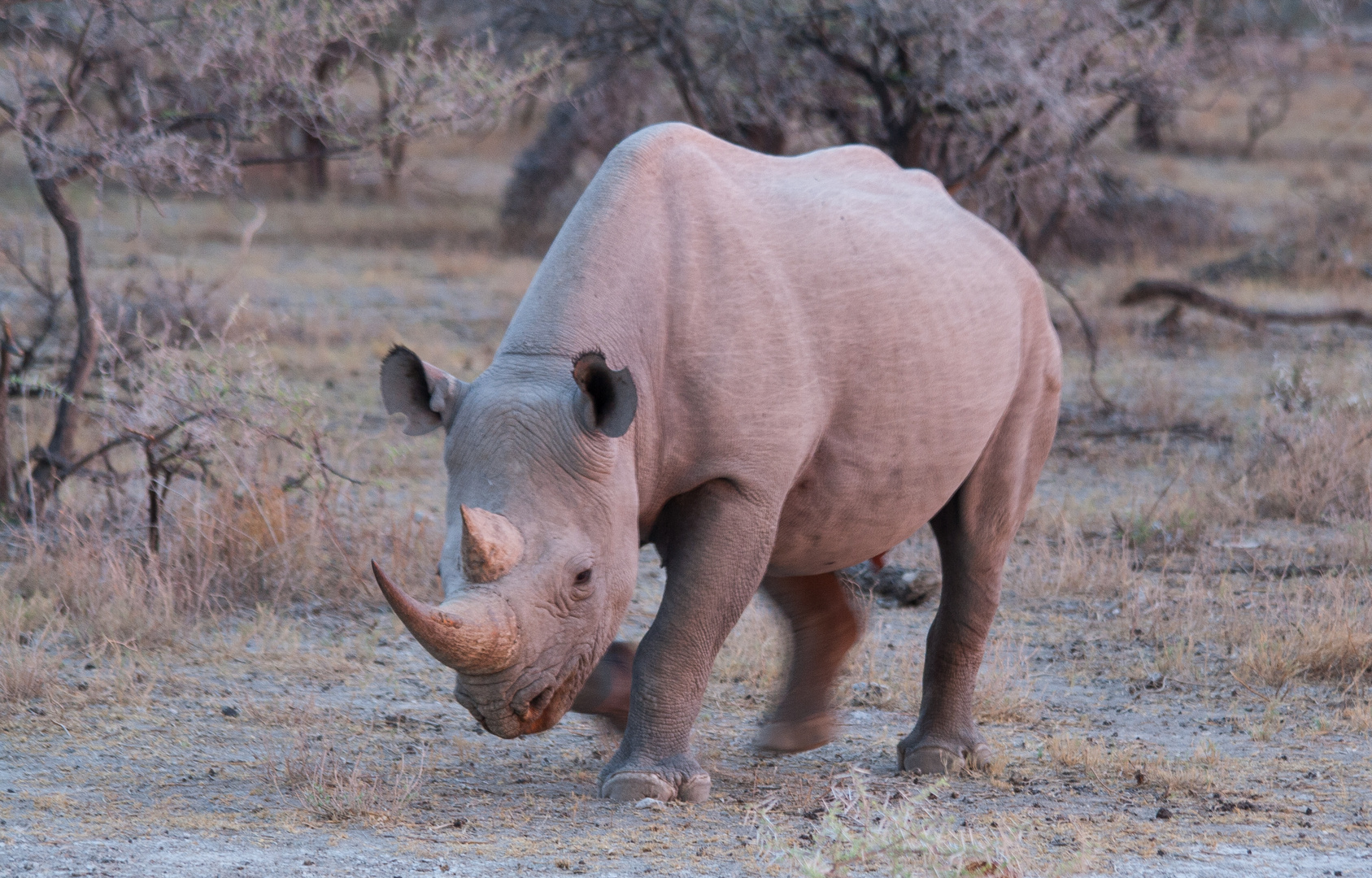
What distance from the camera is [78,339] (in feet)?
25.0

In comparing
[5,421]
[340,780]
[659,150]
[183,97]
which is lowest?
[340,780]

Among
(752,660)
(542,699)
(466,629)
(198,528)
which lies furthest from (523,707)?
(198,528)

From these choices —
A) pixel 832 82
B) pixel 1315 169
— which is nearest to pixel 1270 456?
pixel 832 82

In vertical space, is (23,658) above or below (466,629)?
below

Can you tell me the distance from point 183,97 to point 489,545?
5287 mm

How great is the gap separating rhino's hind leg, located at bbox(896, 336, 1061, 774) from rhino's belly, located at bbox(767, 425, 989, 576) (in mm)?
317

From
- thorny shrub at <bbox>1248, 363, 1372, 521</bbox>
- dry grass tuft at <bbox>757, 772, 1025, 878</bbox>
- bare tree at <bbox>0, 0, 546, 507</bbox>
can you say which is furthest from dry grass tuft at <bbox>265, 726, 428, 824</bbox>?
thorny shrub at <bbox>1248, 363, 1372, 521</bbox>

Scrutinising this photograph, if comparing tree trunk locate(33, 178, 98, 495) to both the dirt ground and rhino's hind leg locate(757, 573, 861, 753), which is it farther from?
rhino's hind leg locate(757, 573, 861, 753)

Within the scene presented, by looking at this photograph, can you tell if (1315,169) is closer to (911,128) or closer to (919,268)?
(911,128)

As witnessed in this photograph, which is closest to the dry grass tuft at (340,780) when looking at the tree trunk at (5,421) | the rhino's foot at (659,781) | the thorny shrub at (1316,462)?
the rhino's foot at (659,781)

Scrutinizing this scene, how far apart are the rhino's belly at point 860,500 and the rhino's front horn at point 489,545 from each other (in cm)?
125

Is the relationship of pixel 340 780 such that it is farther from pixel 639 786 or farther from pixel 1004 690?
pixel 1004 690

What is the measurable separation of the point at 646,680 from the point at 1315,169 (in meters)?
25.2

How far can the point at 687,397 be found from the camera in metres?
4.46
